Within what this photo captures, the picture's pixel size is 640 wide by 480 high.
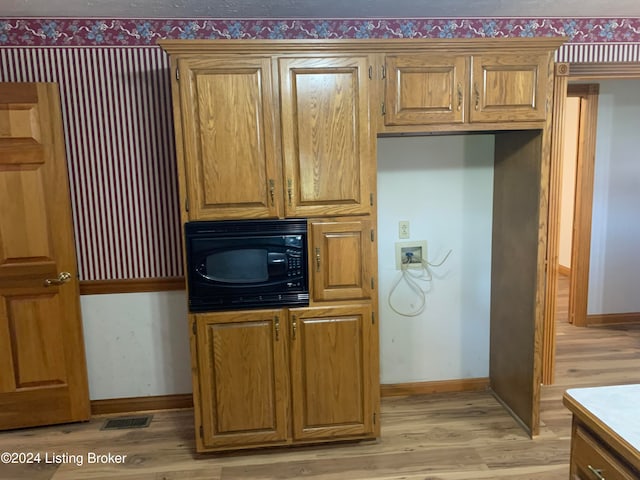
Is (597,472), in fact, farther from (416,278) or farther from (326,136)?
(416,278)

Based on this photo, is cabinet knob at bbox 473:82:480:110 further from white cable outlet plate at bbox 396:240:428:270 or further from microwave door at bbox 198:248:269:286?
microwave door at bbox 198:248:269:286

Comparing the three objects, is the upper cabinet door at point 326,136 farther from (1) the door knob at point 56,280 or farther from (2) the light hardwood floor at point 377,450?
(1) the door knob at point 56,280

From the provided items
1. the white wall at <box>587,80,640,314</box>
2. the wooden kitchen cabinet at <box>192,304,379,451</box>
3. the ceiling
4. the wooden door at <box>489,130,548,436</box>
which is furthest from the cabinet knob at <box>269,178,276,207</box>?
the white wall at <box>587,80,640,314</box>

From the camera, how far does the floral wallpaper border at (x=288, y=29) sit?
2.70 metres

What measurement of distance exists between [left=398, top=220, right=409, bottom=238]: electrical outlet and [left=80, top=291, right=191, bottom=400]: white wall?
147 cm

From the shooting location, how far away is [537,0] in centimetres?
260

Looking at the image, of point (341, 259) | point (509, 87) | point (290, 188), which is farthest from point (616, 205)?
point (290, 188)

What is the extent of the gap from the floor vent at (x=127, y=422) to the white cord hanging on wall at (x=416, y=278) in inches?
68.7

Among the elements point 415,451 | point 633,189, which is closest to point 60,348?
point 415,451

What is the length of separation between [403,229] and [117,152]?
73.2 inches

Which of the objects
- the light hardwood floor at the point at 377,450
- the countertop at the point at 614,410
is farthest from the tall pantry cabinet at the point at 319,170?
the countertop at the point at 614,410

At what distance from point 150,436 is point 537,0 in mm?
3364

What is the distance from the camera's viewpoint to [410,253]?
311 centimetres

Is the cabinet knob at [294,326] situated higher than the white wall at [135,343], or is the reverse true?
the cabinet knob at [294,326]
